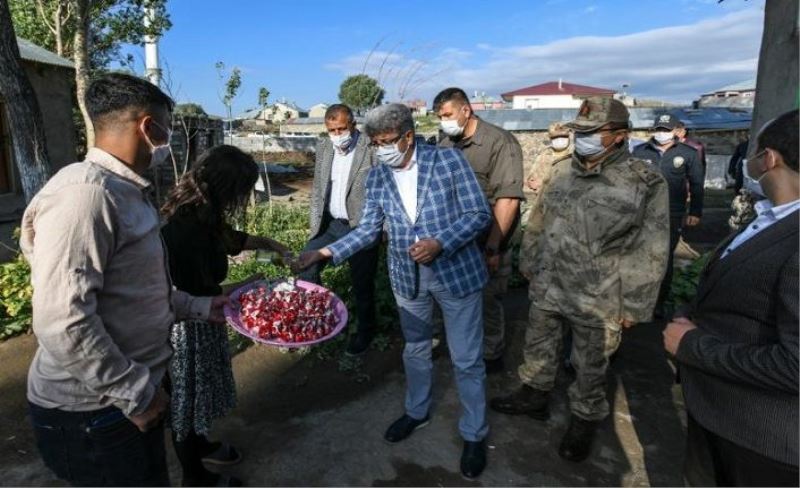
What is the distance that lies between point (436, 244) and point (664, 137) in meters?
4.34

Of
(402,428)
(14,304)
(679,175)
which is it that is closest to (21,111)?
(14,304)

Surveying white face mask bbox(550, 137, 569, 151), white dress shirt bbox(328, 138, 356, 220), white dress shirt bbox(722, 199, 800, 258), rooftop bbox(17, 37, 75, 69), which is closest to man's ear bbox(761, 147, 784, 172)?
white dress shirt bbox(722, 199, 800, 258)

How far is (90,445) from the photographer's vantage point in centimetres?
159

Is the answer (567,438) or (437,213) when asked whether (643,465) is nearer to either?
(567,438)

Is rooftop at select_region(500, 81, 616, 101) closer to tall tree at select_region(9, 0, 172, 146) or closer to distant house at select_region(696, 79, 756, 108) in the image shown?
distant house at select_region(696, 79, 756, 108)

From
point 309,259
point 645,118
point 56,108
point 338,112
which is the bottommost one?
point 309,259

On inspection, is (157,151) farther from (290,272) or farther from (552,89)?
(552,89)

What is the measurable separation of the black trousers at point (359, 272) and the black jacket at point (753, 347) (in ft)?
9.19

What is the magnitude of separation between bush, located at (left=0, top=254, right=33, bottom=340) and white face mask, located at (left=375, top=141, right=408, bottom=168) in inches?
141

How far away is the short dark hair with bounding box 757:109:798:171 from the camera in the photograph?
60.3 inches

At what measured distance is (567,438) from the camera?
3088 mm

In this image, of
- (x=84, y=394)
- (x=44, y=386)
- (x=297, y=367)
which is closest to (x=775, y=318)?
(x=84, y=394)

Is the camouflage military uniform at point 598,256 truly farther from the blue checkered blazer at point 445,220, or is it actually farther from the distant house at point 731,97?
the distant house at point 731,97

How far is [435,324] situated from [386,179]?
2.24 metres
